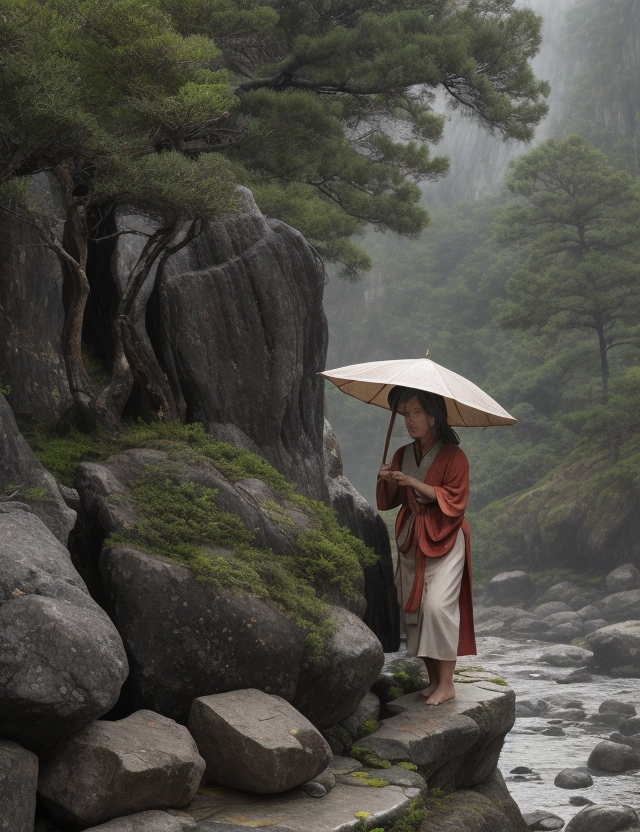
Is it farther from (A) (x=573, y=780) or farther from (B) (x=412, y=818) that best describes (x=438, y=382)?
(A) (x=573, y=780)

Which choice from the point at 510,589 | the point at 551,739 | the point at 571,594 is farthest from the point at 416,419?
the point at 510,589

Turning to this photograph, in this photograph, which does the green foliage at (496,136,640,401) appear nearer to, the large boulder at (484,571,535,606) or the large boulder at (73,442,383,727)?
the large boulder at (484,571,535,606)

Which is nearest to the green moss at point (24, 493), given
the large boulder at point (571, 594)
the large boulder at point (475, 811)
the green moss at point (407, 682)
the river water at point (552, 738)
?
the large boulder at point (475, 811)

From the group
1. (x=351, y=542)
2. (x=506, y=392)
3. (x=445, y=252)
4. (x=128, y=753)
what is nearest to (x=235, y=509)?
(x=351, y=542)

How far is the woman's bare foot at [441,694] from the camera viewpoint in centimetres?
605

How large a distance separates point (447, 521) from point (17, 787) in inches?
123

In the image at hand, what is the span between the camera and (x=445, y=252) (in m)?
47.3

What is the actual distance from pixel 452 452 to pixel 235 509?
1475mm

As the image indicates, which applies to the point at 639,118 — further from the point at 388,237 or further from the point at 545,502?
the point at 545,502

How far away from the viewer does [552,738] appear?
1420 centimetres

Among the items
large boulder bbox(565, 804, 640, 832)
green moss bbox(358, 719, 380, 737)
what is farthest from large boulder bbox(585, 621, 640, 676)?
green moss bbox(358, 719, 380, 737)

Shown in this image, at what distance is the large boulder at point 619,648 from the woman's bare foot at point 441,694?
1339 cm

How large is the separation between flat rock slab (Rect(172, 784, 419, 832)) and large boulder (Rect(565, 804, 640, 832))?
553cm

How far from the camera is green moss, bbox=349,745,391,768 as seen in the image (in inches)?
209
